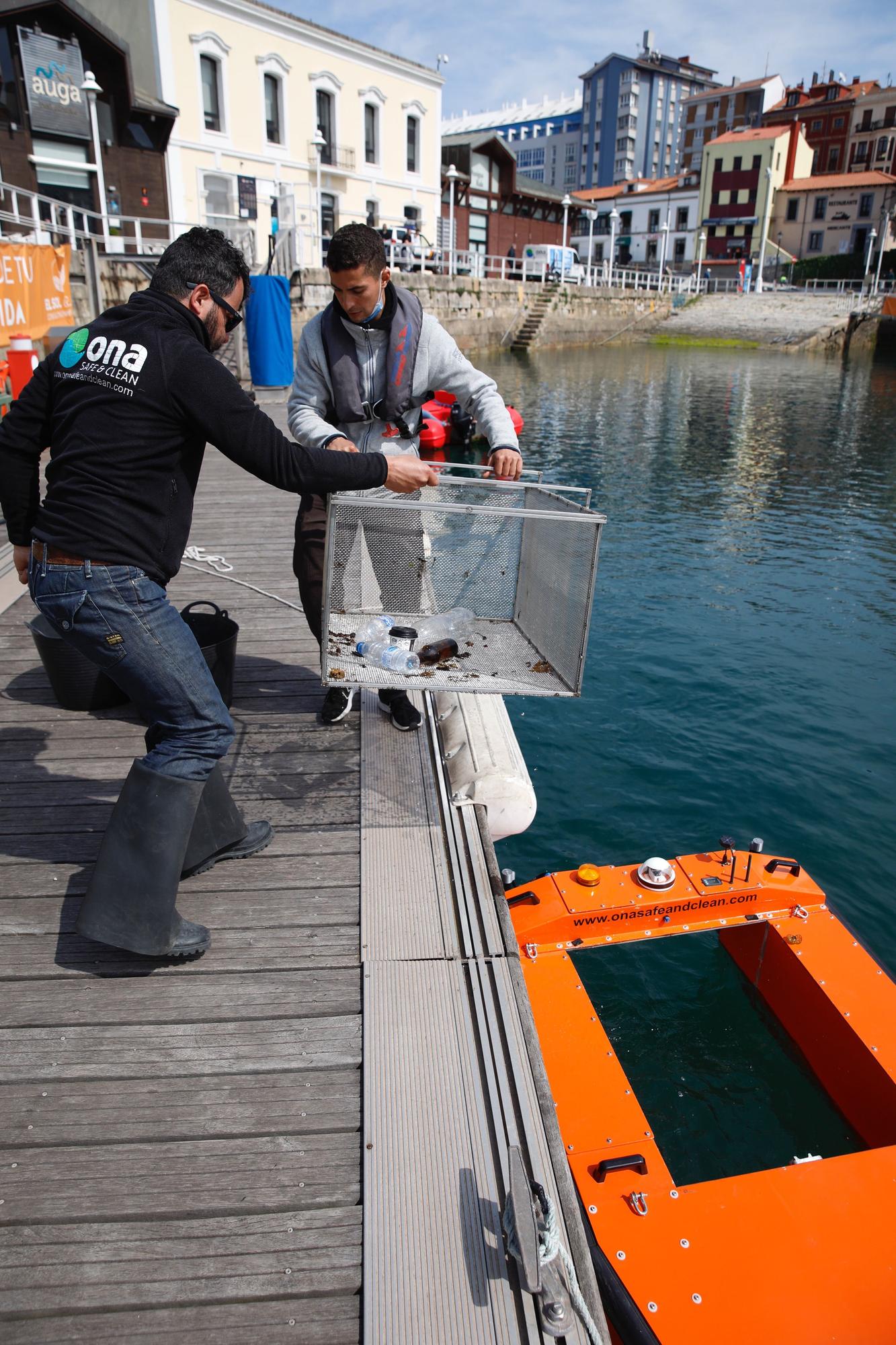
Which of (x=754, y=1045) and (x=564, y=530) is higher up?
(x=564, y=530)

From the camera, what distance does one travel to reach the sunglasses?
9.03 feet

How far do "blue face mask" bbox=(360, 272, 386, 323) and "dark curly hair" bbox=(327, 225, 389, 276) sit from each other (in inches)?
6.4

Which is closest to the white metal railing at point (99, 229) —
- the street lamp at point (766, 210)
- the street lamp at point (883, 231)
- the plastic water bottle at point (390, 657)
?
the plastic water bottle at point (390, 657)

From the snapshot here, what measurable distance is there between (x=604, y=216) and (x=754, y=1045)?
295 ft

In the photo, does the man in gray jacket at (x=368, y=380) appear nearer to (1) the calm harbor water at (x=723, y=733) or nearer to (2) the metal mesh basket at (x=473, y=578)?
(2) the metal mesh basket at (x=473, y=578)

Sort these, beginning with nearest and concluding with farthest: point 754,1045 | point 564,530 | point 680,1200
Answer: point 680,1200 < point 564,530 < point 754,1045

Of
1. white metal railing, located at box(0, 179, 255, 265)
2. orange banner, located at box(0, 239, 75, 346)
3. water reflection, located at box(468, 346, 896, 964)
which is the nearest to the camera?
water reflection, located at box(468, 346, 896, 964)

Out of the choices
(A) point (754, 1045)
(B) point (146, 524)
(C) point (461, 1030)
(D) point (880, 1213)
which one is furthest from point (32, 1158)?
(A) point (754, 1045)

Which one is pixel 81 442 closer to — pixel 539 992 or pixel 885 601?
pixel 539 992

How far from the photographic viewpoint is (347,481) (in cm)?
293

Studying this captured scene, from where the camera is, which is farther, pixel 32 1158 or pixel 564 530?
pixel 564 530

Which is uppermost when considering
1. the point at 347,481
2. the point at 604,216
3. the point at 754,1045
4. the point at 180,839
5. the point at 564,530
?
the point at 604,216

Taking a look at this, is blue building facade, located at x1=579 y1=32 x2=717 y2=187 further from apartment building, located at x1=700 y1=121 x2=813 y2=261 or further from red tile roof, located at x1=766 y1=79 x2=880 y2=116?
apartment building, located at x1=700 y1=121 x2=813 y2=261

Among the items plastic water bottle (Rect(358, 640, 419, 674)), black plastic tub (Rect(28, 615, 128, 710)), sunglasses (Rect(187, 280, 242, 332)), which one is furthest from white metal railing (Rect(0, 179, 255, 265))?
sunglasses (Rect(187, 280, 242, 332))
